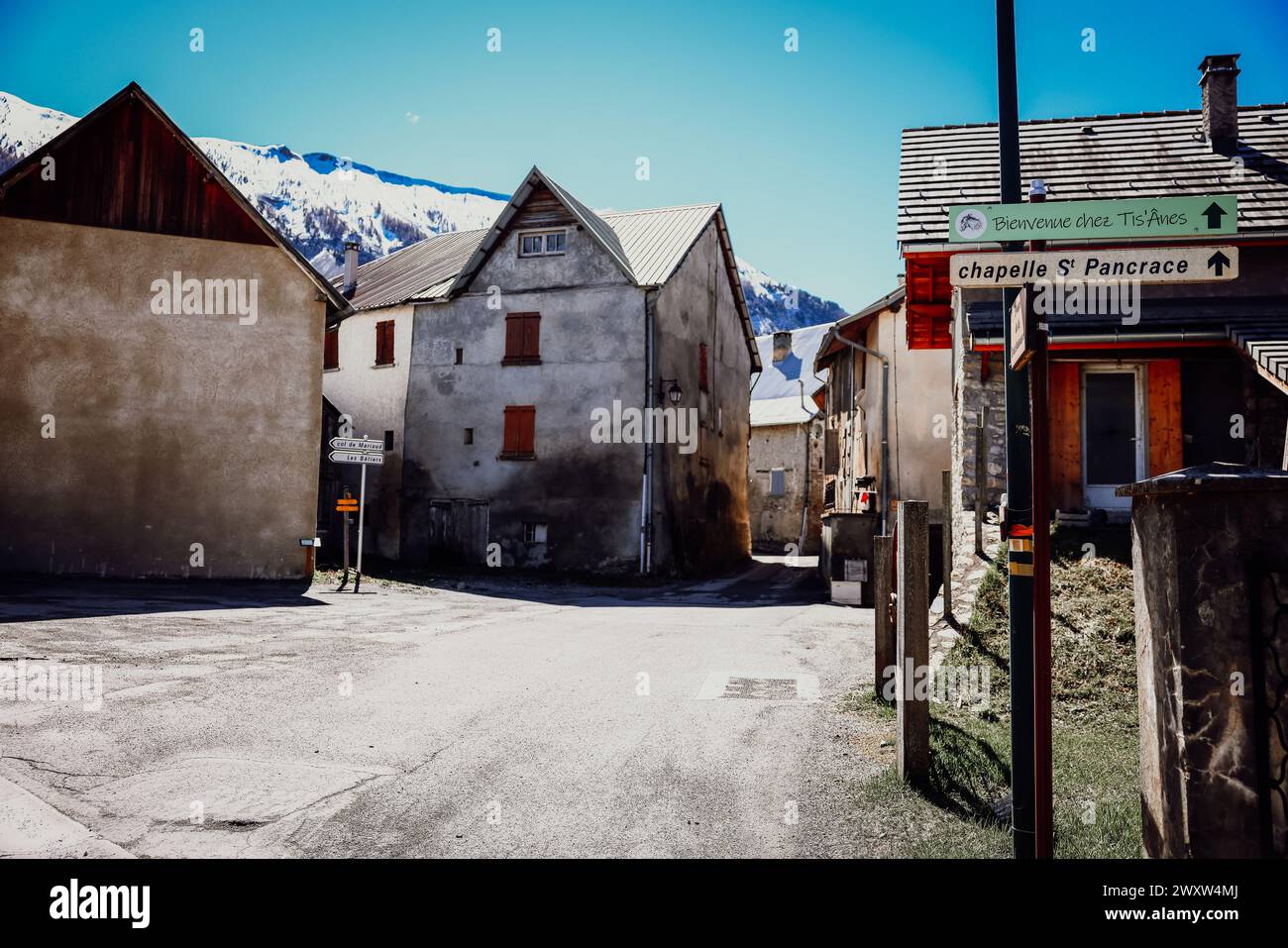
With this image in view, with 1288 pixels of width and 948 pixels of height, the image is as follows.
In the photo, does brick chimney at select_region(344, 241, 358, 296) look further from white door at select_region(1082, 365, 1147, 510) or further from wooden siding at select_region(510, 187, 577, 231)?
white door at select_region(1082, 365, 1147, 510)

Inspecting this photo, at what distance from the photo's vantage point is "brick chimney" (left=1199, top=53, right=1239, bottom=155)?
48.9ft

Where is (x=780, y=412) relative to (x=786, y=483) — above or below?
above

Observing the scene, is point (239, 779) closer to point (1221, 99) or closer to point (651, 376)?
point (1221, 99)

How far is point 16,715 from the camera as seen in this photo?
5.91 m

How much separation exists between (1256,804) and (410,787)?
13.0 ft

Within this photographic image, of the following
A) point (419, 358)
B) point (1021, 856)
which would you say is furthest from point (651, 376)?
point (1021, 856)

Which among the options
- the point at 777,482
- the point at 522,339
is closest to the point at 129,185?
the point at 522,339

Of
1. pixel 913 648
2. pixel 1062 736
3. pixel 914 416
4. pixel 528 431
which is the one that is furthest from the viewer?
pixel 528 431

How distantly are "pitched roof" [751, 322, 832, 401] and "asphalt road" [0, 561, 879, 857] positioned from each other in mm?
33482

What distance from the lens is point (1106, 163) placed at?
14.6 m

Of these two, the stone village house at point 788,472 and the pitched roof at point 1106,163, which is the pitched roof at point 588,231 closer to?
the stone village house at point 788,472

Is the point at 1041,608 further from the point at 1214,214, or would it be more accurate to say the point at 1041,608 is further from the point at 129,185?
the point at 129,185

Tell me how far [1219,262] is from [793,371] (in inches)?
1679

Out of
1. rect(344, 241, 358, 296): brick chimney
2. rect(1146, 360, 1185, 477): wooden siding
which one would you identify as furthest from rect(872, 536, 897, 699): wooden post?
rect(344, 241, 358, 296): brick chimney
